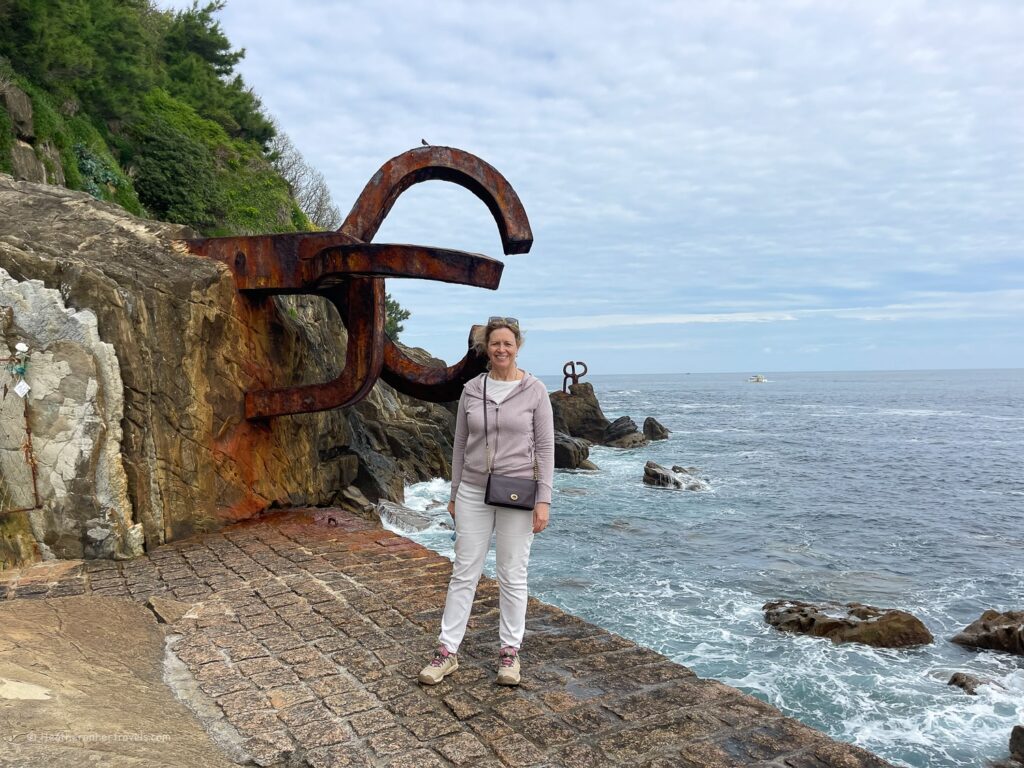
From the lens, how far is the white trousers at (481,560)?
3.20 meters

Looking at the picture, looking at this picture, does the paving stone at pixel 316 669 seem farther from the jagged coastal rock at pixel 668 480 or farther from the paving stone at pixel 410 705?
the jagged coastal rock at pixel 668 480

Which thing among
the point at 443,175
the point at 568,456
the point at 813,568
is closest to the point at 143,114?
the point at 568,456

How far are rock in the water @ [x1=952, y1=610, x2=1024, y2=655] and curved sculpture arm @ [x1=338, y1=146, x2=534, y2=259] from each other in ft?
24.0

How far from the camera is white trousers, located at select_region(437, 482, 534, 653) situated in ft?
10.5

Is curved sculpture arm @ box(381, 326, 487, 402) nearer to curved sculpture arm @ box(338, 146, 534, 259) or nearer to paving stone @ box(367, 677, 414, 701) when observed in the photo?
curved sculpture arm @ box(338, 146, 534, 259)

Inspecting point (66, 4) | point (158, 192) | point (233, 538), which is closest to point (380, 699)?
point (233, 538)

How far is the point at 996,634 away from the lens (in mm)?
8734

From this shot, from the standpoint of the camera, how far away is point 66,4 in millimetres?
12938

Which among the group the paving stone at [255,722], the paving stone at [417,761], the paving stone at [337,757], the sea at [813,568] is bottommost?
the sea at [813,568]

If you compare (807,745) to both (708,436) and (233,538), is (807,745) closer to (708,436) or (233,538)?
(233,538)

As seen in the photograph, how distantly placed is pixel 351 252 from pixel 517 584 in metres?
2.74

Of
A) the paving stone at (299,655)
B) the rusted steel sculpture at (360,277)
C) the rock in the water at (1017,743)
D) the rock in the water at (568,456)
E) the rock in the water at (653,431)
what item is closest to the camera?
the paving stone at (299,655)

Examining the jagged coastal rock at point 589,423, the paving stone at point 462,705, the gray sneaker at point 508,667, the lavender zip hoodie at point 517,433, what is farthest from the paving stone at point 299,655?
the jagged coastal rock at point 589,423

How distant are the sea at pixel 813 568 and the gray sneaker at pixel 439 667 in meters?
0.53
